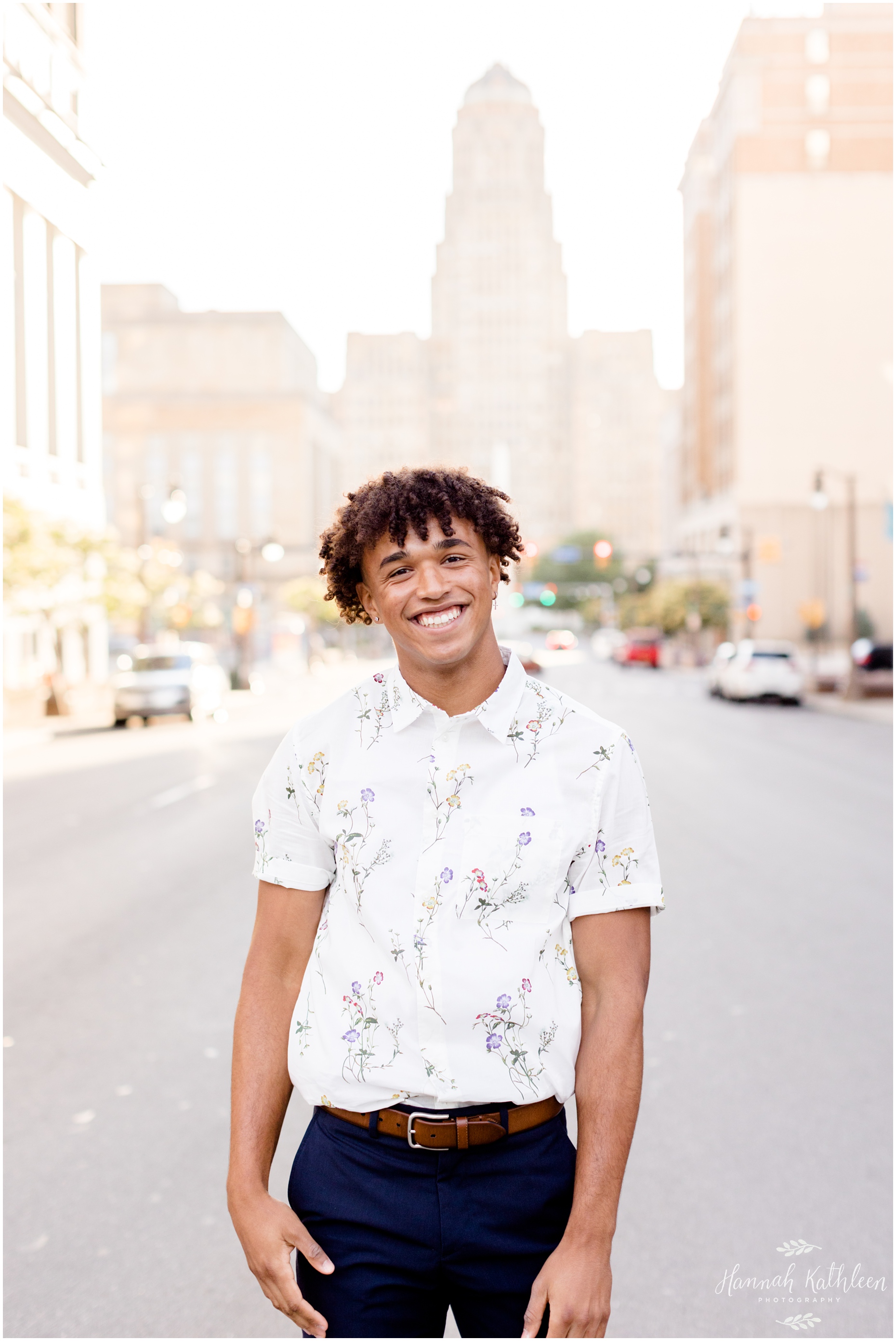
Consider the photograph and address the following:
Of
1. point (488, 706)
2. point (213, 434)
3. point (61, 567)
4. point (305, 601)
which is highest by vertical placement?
point (213, 434)

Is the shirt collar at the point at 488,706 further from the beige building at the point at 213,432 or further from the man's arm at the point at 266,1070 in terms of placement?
the beige building at the point at 213,432

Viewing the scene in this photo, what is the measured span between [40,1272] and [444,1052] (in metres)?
2.16

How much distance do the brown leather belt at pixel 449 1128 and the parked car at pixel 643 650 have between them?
2304 inches

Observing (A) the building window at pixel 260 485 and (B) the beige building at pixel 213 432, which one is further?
(A) the building window at pixel 260 485

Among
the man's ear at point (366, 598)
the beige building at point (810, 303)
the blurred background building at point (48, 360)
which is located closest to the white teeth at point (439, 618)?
the man's ear at point (366, 598)

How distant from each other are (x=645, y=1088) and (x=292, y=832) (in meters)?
3.33

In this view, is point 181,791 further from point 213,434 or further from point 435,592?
point 213,434

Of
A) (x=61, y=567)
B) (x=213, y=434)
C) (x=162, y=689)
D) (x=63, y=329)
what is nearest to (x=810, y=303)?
(x=63, y=329)

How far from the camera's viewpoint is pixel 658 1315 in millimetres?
3330

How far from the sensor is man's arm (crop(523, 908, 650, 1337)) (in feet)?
6.82

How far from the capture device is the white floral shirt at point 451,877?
6.94ft

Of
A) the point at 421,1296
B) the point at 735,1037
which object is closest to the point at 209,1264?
the point at 421,1296

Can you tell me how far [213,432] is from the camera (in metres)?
121

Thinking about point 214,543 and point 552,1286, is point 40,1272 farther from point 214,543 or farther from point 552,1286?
point 214,543
